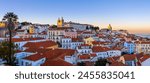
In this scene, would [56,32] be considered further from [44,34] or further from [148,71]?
[148,71]

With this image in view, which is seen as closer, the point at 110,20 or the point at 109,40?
the point at 110,20

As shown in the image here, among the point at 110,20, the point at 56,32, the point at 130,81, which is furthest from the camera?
the point at 56,32

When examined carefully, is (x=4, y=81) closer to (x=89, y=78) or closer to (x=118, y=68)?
(x=89, y=78)

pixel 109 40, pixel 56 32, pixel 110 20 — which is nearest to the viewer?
pixel 110 20

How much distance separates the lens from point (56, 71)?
1512 mm

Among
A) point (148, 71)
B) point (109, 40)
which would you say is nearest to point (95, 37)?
point (109, 40)

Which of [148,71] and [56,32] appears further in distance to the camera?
[56,32]

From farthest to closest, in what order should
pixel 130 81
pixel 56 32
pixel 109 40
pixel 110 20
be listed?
1. pixel 109 40
2. pixel 56 32
3. pixel 110 20
4. pixel 130 81

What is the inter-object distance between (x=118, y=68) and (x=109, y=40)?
791 centimetres

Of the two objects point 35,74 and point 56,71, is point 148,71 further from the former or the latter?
point 35,74

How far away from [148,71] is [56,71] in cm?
49

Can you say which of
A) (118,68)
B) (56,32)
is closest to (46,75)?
(118,68)

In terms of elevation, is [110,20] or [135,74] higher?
[110,20]

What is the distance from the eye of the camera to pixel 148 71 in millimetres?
1512
